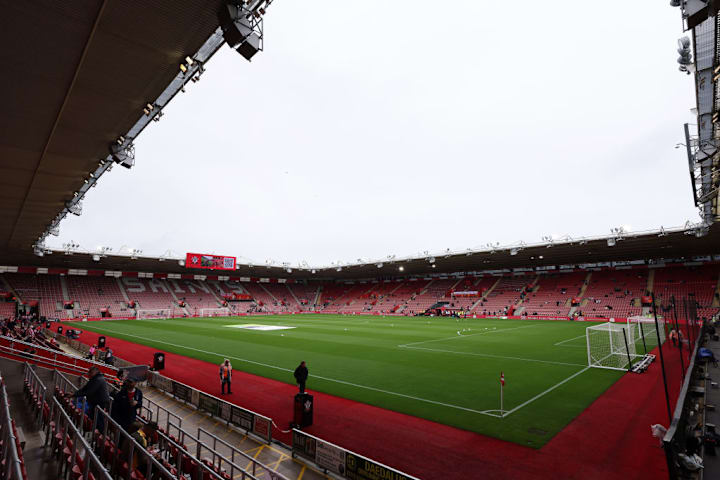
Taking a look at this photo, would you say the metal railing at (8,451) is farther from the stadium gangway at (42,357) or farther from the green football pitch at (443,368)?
the green football pitch at (443,368)

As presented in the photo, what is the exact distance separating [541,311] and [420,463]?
46.6m

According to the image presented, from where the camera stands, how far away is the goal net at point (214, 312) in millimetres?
58694

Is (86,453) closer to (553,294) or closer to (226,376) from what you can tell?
(226,376)

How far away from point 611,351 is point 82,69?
2686 centimetres

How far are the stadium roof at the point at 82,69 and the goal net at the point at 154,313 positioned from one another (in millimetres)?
43252

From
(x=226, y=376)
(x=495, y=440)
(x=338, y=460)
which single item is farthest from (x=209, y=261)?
(x=495, y=440)

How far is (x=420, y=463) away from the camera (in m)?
8.29

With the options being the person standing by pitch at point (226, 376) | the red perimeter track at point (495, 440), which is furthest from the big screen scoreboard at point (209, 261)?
the red perimeter track at point (495, 440)

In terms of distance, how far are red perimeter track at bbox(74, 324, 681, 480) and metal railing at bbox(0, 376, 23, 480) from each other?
627 centimetres

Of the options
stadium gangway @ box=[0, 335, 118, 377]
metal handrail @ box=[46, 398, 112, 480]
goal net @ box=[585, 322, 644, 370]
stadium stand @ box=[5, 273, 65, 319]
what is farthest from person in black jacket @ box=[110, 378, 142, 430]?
stadium stand @ box=[5, 273, 65, 319]

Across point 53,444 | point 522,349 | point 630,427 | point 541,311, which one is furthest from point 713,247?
point 53,444

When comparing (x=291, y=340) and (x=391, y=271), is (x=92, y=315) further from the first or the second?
(x=391, y=271)

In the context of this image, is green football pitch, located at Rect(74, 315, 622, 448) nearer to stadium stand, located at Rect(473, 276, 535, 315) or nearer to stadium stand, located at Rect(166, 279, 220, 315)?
stadium stand, located at Rect(473, 276, 535, 315)

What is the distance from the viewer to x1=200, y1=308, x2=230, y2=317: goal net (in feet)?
193
